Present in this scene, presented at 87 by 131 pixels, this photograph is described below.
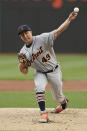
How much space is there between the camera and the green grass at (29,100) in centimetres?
778

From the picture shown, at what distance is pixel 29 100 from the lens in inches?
332

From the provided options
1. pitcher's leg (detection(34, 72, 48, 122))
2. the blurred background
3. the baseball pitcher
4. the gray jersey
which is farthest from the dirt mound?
the blurred background

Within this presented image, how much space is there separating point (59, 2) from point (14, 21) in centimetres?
283

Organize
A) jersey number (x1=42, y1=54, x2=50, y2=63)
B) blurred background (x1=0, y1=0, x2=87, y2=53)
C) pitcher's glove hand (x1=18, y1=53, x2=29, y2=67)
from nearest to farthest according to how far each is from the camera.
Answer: pitcher's glove hand (x1=18, y1=53, x2=29, y2=67)
jersey number (x1=42, y1=54, x2=50, y2=63)
blurred background (x1=0, y1=0, x2=87, y2=53)

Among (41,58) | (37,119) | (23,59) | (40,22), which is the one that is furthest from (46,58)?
(40,22)

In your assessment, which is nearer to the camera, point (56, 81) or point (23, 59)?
point (23, 59)

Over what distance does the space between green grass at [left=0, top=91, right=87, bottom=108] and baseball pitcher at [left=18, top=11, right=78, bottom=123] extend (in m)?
1.51

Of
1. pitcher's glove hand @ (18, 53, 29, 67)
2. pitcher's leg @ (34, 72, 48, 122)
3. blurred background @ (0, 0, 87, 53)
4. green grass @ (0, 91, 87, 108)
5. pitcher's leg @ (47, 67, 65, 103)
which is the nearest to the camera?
pitcher's leg @ (34, 72, 48, 122)

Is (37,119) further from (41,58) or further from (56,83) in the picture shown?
(41,58)

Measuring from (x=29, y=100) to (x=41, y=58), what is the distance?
2465mm

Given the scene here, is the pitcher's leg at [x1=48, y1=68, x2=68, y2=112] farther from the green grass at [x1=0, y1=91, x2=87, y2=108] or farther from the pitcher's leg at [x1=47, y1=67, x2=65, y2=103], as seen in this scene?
the green grass at [x1=0, y1=91, x2=87, y2=108]

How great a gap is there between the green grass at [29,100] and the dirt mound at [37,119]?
81cm

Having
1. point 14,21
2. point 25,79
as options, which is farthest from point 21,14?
point 25,79

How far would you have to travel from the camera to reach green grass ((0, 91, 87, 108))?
306 inches
